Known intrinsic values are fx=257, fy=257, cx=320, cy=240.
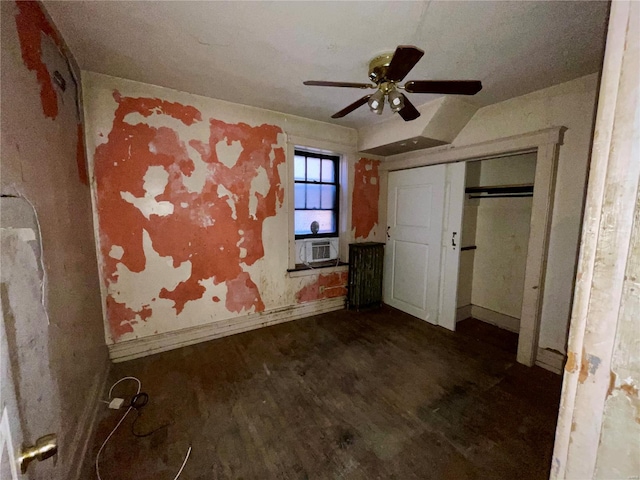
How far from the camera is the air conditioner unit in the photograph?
336cm

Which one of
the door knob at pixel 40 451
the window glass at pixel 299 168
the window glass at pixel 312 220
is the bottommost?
the door knob at pixel 40 451

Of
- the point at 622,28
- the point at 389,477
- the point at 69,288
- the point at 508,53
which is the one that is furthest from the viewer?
the point at 508,53

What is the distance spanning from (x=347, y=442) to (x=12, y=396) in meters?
1.53

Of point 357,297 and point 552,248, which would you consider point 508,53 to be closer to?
point 552,248

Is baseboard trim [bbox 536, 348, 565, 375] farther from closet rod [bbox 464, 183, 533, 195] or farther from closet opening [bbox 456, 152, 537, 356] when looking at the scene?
closet rod [bbox 464, 183, 533, 195]

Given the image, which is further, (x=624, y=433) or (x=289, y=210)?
(x=289, y=210)

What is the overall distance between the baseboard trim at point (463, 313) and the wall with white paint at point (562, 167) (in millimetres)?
976

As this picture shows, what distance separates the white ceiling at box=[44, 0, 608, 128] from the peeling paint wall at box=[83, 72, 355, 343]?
33cm

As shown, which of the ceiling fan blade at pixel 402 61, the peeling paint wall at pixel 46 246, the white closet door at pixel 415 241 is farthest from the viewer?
the white closet door at pixel 415 241

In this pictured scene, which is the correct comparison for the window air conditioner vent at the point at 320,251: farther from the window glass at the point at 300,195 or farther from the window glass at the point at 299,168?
the window glass at the point at 299,168

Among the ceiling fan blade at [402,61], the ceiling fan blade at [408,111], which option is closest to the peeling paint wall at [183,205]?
the ceiling fan blade at [408,111]

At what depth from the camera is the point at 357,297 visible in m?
3.51

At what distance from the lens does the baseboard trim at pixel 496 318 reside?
9.77 ft

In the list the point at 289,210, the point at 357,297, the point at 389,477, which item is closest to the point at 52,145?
the point at 289,210
